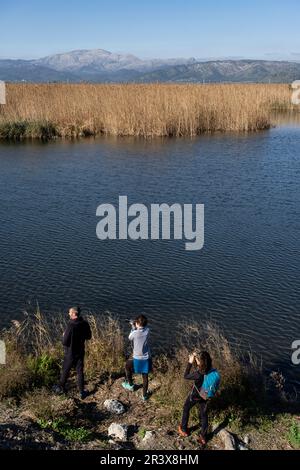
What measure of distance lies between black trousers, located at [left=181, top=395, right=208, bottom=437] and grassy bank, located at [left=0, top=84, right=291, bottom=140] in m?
25.2

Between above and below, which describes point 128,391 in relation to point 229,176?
below

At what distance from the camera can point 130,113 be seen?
3144cm

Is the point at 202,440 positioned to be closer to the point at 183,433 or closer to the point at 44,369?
the point at 183,433

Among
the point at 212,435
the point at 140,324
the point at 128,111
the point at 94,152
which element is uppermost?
the point at 128,111

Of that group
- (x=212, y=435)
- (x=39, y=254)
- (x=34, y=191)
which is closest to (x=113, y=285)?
(x=39, y=254)

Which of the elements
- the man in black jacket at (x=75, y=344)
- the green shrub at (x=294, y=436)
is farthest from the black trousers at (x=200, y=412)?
the man in black jacket at (x=75, y=344)

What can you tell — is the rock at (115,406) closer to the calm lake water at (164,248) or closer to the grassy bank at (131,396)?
the grassy bank at (131,396)

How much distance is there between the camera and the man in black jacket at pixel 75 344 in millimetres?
7277

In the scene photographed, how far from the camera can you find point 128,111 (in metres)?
31.5

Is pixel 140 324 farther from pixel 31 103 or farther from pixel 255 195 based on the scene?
pixel 31 103

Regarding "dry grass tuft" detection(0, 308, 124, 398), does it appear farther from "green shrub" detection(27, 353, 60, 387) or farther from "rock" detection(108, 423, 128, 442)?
"rock" detection(108, 423, 128, 442)

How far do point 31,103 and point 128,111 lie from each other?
5917mm

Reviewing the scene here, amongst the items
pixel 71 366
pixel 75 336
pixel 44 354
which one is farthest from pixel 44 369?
pixel 75 336

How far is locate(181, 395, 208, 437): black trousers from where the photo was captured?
6445mm
